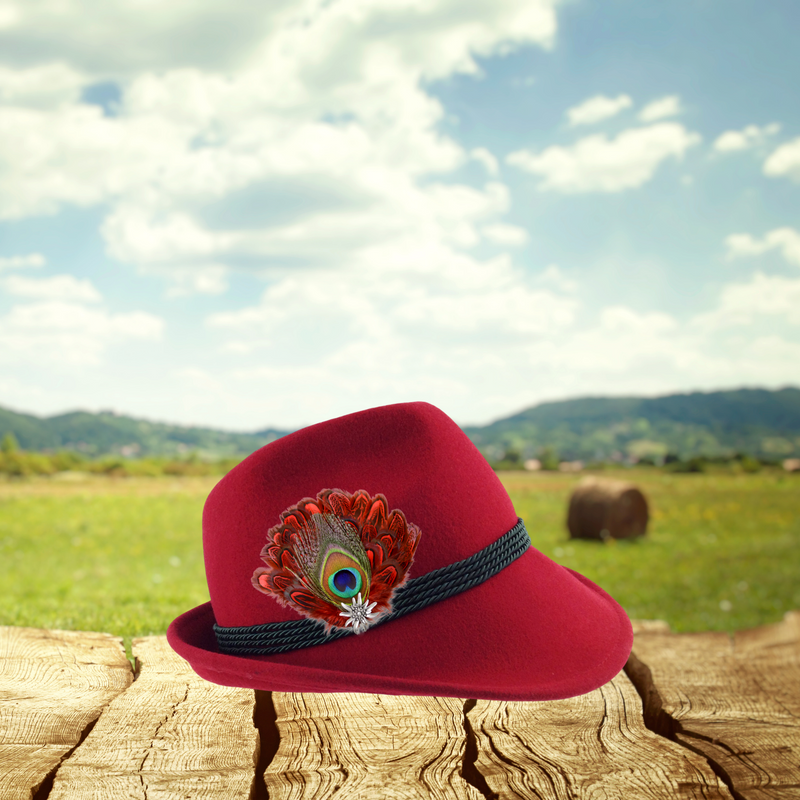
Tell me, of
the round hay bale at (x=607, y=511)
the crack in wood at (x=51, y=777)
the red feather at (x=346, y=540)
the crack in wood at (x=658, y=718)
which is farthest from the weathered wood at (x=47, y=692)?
the round hay bale at (x=607, y=511)

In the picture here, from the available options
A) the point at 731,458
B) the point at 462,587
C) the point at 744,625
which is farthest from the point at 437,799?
the point at 731,458

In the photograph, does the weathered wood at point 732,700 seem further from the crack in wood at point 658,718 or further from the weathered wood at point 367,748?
the weathered wood at point 367,748

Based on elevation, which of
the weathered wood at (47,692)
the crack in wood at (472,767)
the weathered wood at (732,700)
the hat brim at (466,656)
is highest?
the hat brim at (466,656)

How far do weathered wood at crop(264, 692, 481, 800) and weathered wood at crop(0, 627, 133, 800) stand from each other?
24.5 inches

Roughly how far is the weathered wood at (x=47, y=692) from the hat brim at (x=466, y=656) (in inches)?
17.7

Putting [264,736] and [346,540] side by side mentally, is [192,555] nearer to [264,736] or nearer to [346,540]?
[264,736]

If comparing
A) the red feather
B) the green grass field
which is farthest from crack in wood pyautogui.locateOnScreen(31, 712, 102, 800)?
the green grass field

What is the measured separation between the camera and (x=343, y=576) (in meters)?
1.96

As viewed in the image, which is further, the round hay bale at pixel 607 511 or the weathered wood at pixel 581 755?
the round hay bale at pixel 607 511

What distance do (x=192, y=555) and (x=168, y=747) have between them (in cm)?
1034

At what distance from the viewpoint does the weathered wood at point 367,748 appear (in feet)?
5.88

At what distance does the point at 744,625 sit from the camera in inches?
319

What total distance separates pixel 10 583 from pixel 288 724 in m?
8.34

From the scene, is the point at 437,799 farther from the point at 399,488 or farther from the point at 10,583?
the point at 10,583
